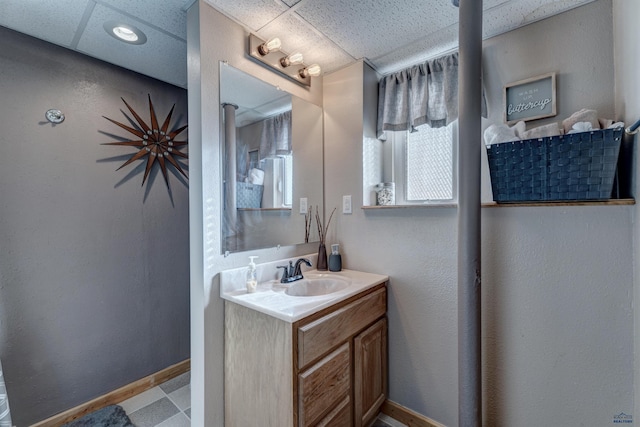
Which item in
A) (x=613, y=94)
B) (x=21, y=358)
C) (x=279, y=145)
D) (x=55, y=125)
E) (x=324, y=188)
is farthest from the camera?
(x=324, y=188)

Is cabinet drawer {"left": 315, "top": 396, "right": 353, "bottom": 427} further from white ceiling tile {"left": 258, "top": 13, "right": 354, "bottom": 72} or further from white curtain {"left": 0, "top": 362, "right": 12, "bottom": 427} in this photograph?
white ceiling tile {"left": 258, "top": 13, "right": 354, "bottom": 72}

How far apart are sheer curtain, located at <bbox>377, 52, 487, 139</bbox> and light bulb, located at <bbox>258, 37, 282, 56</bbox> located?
2.46 feet

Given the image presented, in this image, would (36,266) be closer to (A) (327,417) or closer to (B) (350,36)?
(A) (327,417)

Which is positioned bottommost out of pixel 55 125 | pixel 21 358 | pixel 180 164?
pixel 21 358

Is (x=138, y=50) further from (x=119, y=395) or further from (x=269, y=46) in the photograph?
(x=119, y=395)

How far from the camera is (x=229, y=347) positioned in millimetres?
1284

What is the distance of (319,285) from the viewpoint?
1603mm

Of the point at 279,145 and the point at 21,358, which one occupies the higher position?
the point at 279,145

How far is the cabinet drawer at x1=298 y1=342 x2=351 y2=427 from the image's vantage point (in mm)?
1039

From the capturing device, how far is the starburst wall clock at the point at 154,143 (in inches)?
69.7

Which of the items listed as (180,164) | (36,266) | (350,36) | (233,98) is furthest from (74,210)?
(350,36)

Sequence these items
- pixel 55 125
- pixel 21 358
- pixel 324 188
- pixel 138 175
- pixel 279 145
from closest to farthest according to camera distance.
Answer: pixel 21 358, pixel 55 125, pixel 279 145, pixel 138 175, pixel 324 188

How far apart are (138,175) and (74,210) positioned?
1.31 ft

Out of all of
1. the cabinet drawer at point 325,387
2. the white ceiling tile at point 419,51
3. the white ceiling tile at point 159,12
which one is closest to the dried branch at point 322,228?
the cabinet drawer at point 325,387
